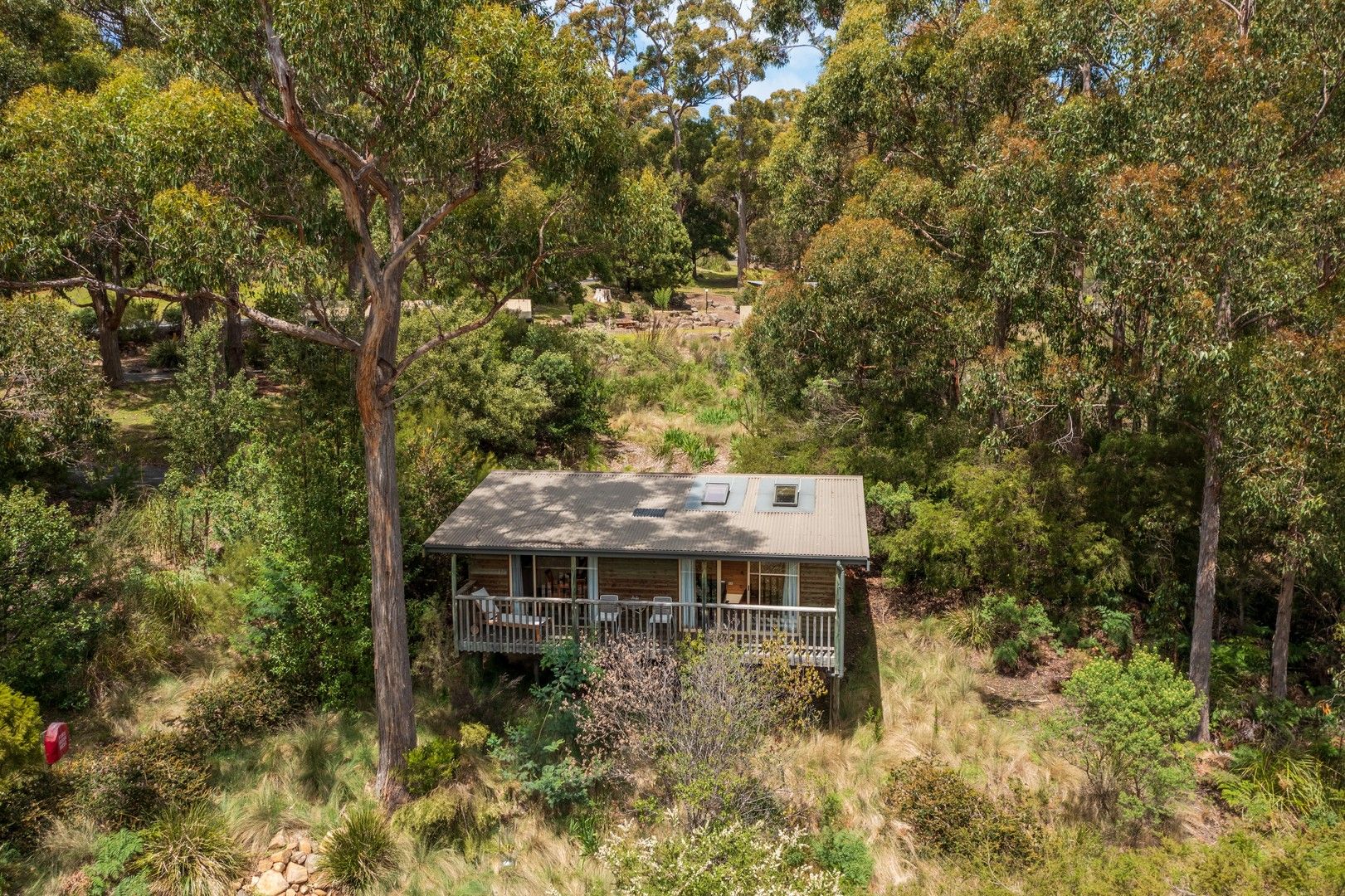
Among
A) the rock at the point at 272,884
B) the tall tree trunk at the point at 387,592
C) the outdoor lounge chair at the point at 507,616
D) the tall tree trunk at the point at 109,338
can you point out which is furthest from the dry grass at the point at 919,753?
the tall tree trunk at the point at 109,338

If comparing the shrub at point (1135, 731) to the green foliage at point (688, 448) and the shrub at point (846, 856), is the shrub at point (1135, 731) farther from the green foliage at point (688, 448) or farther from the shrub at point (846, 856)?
the green foliage at point (688, 448)

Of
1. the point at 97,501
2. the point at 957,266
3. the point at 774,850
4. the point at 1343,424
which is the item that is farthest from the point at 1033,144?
the point at 97,501

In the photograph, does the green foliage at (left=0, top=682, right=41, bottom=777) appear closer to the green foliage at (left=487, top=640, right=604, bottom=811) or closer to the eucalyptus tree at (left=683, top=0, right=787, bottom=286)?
the green foliage at (left=487, top=640, right=604, bottom=811)

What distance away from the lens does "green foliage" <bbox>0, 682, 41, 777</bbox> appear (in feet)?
35.3

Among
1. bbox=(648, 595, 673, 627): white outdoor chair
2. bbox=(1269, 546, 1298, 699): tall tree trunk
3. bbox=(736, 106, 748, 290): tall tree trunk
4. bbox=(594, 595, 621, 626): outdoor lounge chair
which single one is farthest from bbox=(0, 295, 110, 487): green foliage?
bbox=(736, 106, 748, 290): tall tree trunk

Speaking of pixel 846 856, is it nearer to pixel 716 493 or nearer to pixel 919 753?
pixel 919 753

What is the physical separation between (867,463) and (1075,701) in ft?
27.3

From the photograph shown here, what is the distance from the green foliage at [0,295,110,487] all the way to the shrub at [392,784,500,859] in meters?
9.31

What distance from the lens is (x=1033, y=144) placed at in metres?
16.1

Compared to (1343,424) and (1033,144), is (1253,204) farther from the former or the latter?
(1033,144)

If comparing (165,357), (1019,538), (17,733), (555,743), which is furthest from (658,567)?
(165,357)

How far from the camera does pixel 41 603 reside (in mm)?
12672

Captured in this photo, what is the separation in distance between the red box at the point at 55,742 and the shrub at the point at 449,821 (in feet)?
15.0

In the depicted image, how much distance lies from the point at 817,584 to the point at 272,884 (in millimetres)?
9320
